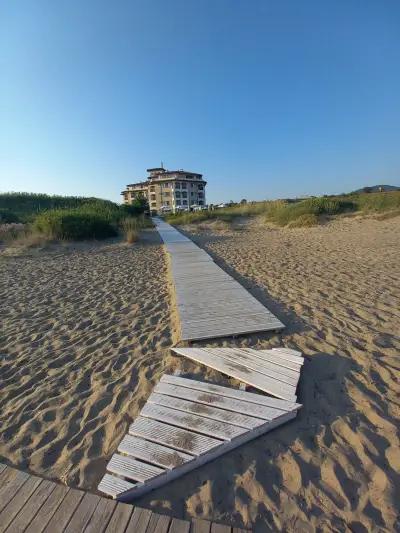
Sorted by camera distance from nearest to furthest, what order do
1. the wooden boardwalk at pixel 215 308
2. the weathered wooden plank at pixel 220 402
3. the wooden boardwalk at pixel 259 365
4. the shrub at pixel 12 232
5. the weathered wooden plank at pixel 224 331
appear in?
1. the weathered wooden plank at pixel 220 402
2. the wooden boardwalk at pixel 259 365
3. the weathered wooden plank at pixel 224 331
4. the wooden boardwalk at pixel 215 308
5. the shrub at pixel 12 232

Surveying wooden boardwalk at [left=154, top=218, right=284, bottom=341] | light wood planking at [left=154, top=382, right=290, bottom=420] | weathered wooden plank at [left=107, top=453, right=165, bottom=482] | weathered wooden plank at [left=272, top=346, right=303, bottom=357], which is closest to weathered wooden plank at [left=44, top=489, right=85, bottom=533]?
weathered wooden plank at [left=107, top=453, right=165, bottom=482]

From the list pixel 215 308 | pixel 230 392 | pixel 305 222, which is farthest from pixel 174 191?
pixel 230 392

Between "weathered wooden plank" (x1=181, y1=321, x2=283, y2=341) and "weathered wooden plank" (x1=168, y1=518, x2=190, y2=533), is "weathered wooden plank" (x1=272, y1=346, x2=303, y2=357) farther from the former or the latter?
"weathered wooden plank" (x1=168, y1=518, x2=190, y2=533)

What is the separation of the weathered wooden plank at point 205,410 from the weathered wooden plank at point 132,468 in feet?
1.84

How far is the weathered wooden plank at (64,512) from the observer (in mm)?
1552

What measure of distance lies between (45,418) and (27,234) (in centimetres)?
1466

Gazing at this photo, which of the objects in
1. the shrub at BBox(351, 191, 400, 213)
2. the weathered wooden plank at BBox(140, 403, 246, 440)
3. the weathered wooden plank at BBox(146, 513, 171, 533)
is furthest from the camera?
the shrub at BBox(351, 191, 400, 213)

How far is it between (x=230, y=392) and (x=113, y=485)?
4.00 feet

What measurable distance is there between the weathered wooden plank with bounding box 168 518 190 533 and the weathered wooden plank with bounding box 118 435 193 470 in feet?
1.04

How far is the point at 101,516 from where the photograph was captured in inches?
63.3

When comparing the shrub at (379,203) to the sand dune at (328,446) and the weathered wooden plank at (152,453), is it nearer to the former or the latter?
the sand dune at (328,446)

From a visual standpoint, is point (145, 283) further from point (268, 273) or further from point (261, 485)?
point (261, 485)

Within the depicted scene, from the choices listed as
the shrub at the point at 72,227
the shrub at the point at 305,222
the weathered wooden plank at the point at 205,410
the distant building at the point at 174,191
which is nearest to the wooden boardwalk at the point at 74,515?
the weathered wooden plank at the point at 205,410

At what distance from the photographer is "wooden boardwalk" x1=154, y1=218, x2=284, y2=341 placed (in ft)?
12.8
